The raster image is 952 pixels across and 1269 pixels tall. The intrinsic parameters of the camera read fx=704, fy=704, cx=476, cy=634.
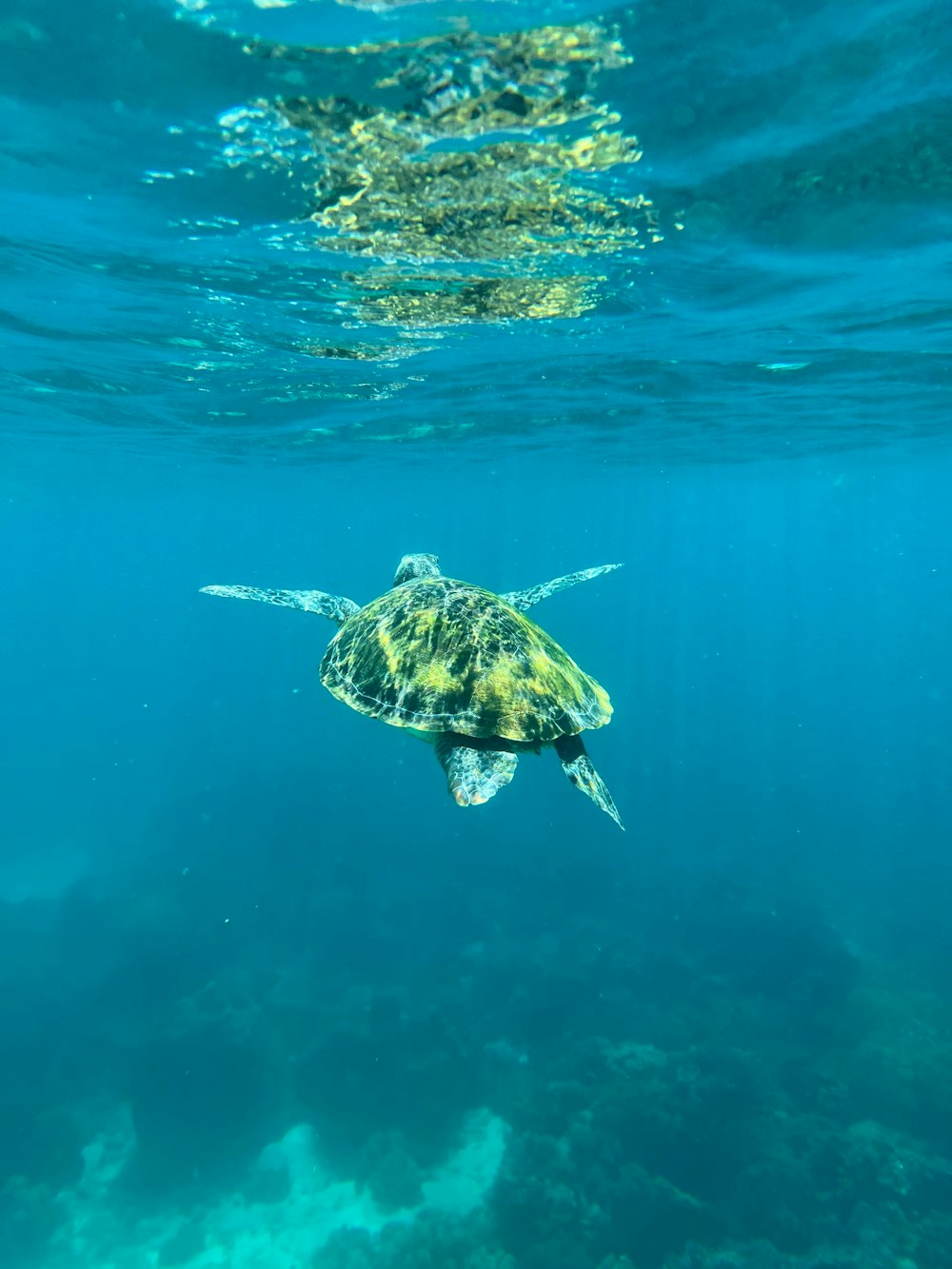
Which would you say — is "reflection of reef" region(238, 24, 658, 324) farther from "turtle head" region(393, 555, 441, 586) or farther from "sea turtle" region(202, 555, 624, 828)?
"sea turtle" region(202, 555, 624, 828)

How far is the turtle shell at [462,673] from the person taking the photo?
7.90 metres

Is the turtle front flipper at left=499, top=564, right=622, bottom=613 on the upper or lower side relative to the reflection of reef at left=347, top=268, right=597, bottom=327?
lower

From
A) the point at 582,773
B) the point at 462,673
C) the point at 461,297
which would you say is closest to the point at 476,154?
the point at 461,297

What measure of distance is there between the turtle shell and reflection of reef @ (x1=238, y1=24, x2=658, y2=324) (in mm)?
5887

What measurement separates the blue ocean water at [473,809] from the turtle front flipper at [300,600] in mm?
6091

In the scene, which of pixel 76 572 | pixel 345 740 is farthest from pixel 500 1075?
pixel 76 572

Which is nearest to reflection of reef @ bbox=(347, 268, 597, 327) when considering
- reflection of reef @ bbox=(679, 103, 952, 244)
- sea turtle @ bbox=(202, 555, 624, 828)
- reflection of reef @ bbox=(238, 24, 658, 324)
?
reflection of reef @ bbox=(238, 24, 658, 324)

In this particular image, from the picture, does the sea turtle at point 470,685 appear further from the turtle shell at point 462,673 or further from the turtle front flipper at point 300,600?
the turtle front flipper at point 300,600

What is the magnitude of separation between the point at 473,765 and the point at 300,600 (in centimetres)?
540

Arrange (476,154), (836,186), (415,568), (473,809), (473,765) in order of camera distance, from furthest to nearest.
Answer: (473,809), (415,568), (836,186), (476,154), (473,765)

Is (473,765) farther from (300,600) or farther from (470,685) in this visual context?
(300,600)

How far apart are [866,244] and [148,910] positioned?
30.5 meters

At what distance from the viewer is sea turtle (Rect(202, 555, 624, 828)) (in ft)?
25.6

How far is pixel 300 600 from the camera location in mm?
11648
